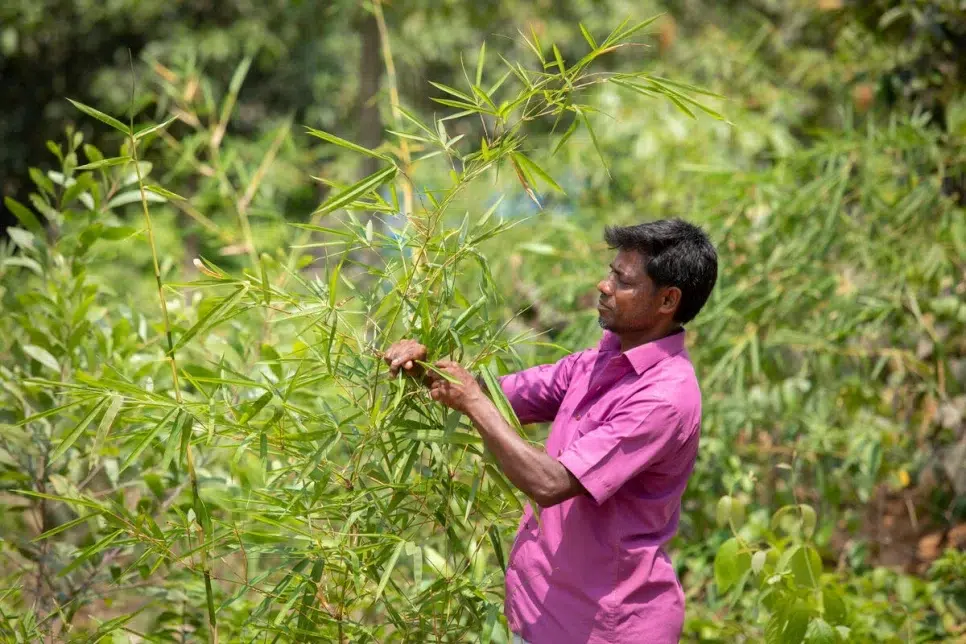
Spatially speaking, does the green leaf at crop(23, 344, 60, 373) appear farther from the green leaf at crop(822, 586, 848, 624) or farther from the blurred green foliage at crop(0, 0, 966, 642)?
the green leaf at crop(822, 586, 848, 624)

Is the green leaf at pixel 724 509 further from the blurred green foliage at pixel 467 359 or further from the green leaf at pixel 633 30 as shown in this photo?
the green leaf at pixel 633 30

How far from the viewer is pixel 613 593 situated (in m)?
1.83

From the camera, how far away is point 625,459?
5.76 ft

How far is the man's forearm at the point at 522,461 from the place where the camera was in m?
1.69

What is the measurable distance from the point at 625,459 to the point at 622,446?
21mm

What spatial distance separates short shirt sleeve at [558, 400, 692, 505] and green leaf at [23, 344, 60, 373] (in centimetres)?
140

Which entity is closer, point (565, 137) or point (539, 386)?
point (565, 137)

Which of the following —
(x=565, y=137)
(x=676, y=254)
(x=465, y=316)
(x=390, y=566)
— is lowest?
(x=390, y=566)

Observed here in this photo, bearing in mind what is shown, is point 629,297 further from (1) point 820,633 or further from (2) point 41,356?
(2) point 41,356

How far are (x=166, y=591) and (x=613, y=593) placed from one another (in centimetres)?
113

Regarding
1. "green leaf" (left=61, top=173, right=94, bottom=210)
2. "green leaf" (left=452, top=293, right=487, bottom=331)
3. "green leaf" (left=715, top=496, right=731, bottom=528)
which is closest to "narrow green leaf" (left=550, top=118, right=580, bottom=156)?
"green leaf" (left=452, top=293, right=487, bottom=331)

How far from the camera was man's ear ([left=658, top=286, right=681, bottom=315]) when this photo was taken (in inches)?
74.7

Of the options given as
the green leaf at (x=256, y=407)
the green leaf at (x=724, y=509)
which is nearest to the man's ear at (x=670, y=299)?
the green leaf at (x=256, y=407)

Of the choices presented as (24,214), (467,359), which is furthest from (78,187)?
(467,359)
